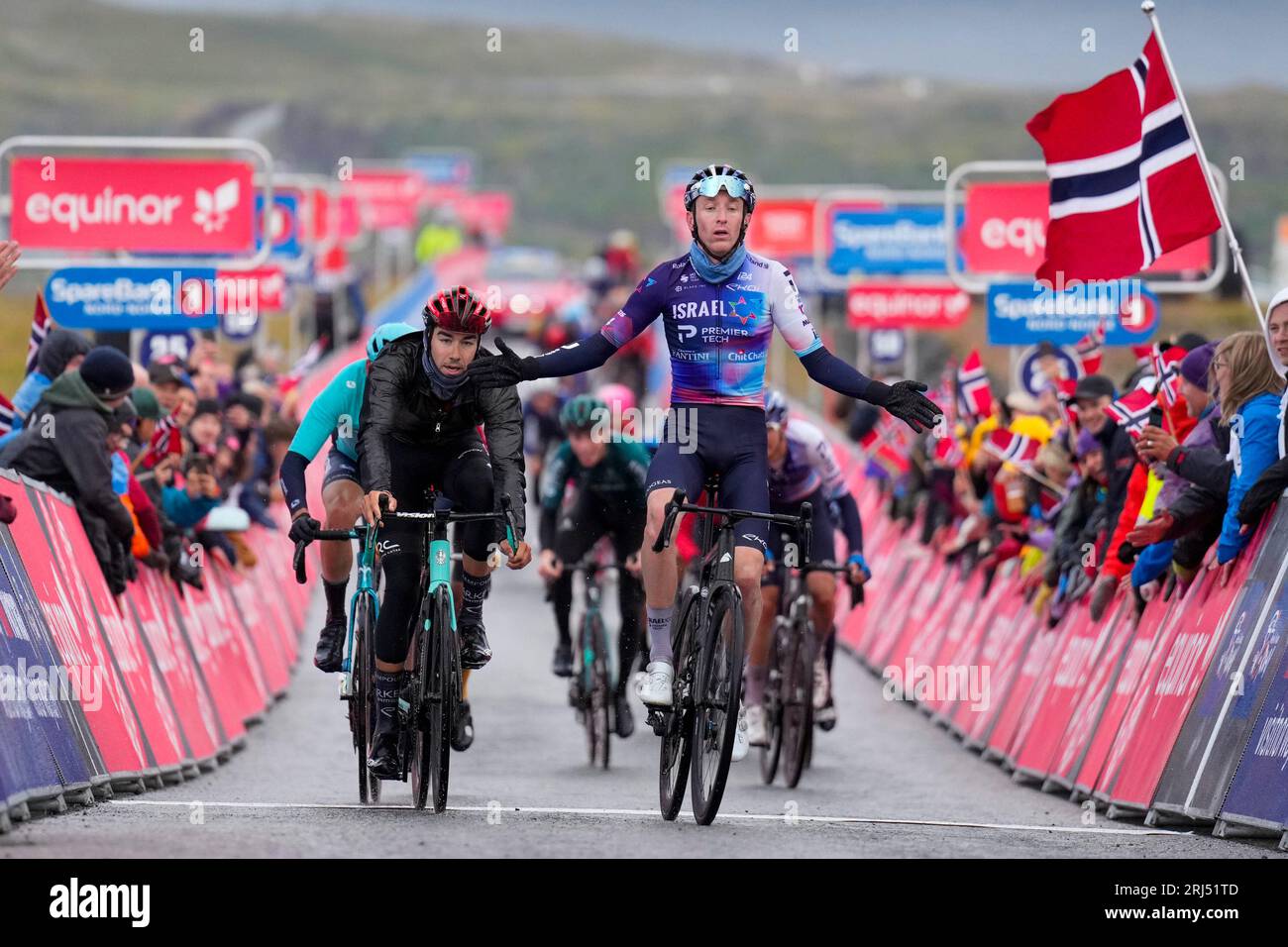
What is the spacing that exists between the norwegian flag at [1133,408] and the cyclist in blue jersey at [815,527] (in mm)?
1690

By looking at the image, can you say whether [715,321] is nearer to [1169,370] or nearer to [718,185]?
[718,185]

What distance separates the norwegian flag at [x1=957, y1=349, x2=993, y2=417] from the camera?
59.4ft

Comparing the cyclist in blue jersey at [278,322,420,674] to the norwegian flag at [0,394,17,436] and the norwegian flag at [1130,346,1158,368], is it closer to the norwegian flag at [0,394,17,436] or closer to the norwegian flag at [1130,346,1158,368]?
the norwegian flag at [0,394,17,436]

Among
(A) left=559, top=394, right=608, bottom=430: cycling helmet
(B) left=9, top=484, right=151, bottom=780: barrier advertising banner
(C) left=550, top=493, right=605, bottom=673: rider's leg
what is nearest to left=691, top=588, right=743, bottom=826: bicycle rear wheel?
(B) left=9, top=484, right=151, bottom=780: barrier advertising banner

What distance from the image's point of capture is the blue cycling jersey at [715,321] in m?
10.1

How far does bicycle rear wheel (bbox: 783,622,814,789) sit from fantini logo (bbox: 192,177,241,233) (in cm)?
748

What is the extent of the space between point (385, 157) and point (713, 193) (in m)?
161

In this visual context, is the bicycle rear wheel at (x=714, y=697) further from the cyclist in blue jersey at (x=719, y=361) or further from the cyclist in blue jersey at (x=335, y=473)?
the cyclist in blue jersey at (x=335, y=473)

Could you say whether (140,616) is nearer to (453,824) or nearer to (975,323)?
(453,824)

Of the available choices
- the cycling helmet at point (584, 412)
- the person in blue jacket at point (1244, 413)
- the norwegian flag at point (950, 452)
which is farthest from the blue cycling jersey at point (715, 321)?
the norwegian flag at point (950, 452)
